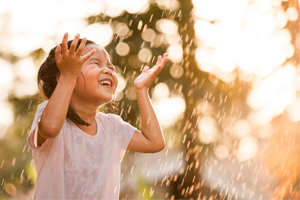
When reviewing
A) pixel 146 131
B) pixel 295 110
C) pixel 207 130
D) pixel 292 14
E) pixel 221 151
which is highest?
pixel 292 14

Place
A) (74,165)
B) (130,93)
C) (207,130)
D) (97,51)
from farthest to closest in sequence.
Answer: (207,130) → (130,93) → (97,51) → (74,165)

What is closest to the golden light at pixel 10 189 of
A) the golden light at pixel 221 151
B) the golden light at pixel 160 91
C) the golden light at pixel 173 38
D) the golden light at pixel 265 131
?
the golden light at pixel 160 91

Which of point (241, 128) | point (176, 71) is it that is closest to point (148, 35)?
point (176, 71)

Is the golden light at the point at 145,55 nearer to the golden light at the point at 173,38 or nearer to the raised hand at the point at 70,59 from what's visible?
the golden light at the point at 173,38

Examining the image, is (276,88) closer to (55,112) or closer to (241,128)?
→ (241,128)

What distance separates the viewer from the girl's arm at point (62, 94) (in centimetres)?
112

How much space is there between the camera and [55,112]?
3.67 ft

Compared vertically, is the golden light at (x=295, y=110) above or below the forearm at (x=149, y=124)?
below

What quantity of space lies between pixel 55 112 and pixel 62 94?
0.07 m

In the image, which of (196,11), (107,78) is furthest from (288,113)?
(107,78)

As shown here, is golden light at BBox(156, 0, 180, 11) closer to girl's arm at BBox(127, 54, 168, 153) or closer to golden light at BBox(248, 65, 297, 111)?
golden light at BBox(248, 65, 297, 111)

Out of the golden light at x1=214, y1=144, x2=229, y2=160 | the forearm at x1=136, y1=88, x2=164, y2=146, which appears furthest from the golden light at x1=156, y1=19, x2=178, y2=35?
the forearm at x1=136, y1=88, x2=164, y2=146

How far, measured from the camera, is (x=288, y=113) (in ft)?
14.2

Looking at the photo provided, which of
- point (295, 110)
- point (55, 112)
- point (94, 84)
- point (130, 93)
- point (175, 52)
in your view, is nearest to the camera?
point (55, 112)
